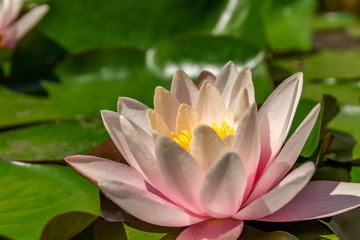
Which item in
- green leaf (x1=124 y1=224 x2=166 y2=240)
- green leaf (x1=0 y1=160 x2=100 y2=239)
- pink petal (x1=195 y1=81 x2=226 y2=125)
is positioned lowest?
green leaf (x1=0 y1=160 x2=100 y2=239)

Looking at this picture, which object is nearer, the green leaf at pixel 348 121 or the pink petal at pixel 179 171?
the pink petal at pixel 179 171

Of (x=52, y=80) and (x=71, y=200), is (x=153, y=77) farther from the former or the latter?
(x=71, y=200)

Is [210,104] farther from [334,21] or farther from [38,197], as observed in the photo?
[334,21]

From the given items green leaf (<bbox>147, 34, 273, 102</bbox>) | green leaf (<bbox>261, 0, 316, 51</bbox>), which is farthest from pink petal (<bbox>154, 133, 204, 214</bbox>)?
green leaf (<bbox>261, 0, 316, 51</bbox>)

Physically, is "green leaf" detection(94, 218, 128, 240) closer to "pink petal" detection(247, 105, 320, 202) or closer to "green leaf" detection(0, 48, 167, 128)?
"pink petal" detection(247, 105, 320, 202)

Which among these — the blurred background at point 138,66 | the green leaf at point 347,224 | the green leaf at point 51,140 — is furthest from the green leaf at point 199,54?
the green leaf at point 347,224

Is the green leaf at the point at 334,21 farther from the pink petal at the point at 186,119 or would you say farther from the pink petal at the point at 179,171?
the pink petal at the point at 179,171

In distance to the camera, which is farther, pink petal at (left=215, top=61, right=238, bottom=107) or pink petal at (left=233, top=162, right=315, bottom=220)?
pink petal at (left=215, top=61, right=238, bottom=107)

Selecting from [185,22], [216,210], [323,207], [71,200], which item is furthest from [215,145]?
[185,22]
